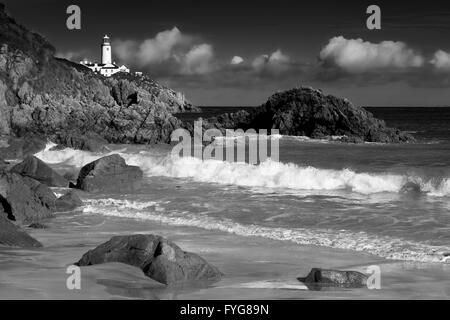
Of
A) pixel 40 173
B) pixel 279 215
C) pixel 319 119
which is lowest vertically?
pixel 279 215

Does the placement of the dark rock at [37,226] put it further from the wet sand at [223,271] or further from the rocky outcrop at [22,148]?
the rocky outcrop at [22,148]

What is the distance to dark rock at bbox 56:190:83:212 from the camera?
57.6ft

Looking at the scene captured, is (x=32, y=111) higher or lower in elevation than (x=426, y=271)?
higher

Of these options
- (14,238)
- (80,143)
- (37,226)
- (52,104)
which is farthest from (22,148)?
(14,238)

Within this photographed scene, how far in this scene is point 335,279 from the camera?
9.35 metres

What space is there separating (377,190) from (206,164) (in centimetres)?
859

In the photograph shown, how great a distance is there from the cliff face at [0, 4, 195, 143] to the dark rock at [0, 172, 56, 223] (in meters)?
24.8

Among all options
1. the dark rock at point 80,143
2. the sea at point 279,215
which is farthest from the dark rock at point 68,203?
the dark rock at point 80,143

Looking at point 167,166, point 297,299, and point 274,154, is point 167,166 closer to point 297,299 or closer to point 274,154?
point 274,154

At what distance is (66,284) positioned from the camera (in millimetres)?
8969

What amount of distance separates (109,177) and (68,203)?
4.23 m

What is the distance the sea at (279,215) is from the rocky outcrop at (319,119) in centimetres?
1925

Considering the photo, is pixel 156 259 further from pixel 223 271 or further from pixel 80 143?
pixel 80 143

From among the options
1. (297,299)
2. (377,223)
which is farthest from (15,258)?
(377,223)
